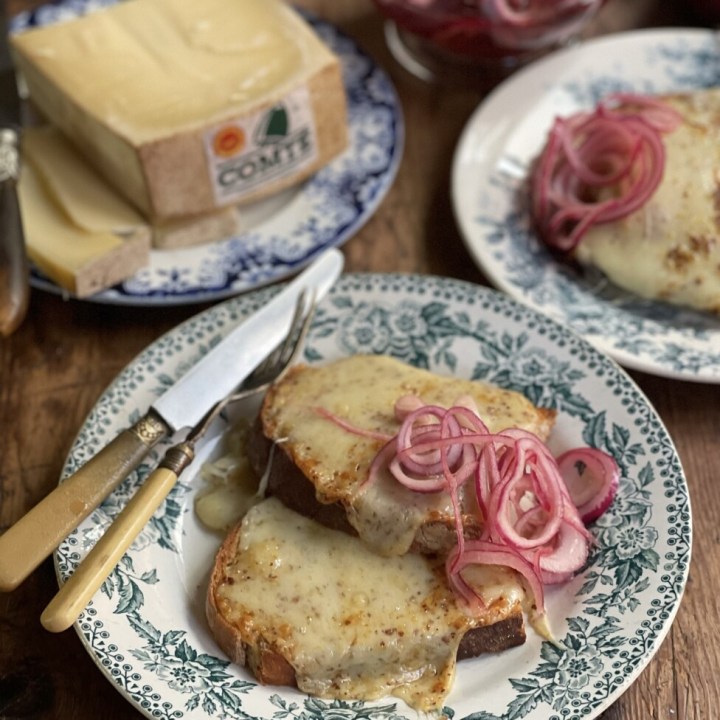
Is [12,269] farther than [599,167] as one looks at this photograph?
No

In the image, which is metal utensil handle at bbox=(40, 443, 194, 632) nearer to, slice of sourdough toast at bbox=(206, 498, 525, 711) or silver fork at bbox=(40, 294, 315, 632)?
silver fork at bbox=(40, 294, 315, 632)

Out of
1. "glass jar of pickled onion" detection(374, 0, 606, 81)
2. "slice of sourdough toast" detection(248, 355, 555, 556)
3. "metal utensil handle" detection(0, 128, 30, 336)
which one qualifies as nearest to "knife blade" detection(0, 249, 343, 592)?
"slice of sourdough toast" detection(248, 355, 555, 556)

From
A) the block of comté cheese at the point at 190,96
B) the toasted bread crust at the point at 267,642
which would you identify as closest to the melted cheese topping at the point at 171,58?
the block of comté cheese at the point at 190,96

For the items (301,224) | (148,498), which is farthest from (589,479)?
(301,224)

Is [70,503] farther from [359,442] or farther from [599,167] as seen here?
[599,167]

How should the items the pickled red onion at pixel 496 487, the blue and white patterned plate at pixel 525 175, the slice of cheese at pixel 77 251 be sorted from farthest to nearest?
the slice of cheese at pixel 77 251, the blue and white patterned plate at pixel 525 175, the pickled red onion at pixel 496 487

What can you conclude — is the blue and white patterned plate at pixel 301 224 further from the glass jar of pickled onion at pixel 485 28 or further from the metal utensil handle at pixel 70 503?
the metal utensil handle at pixel 70 503
